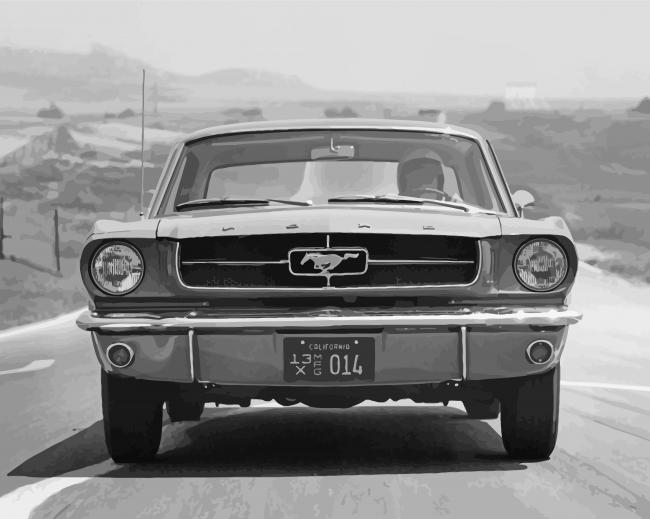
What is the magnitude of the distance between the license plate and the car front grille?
10.6 inches

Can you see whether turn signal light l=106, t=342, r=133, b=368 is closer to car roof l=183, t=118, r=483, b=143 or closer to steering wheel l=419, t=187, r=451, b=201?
car roof l=183, t=118, r=483, b=143

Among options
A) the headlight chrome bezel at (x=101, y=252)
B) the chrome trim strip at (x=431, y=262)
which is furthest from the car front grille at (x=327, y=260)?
the headlight chrome bezel at (x=101, y=252)

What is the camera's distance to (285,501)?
5.83 metres

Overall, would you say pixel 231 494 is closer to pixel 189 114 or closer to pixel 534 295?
pixel 534 295

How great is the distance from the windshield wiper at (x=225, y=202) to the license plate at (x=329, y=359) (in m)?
0.91

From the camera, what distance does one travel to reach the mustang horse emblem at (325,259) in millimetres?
6410

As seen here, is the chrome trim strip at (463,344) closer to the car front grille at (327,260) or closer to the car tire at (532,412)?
the car front grille at (327,260)

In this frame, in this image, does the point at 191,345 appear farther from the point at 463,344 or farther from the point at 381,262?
the point at 463,344

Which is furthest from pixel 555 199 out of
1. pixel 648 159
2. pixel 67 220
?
pixel 67 220

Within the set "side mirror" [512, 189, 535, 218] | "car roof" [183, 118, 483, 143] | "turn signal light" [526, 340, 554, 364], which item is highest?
"car roof" [183, 118, 483, 143]

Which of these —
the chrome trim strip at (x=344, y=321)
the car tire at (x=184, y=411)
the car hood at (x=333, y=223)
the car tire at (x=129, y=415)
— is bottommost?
the car tire at (x=184, y=411)

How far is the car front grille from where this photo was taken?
21.1 feet

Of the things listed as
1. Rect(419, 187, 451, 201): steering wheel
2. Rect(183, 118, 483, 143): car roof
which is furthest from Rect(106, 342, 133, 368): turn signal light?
Rect(419, 187, 451, 201): steering wheel

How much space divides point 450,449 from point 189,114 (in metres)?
156
